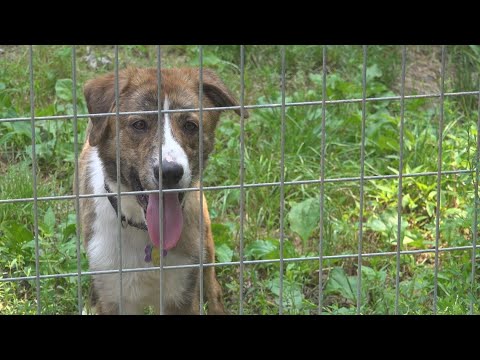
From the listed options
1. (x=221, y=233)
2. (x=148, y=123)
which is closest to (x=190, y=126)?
(x=148, y=123)

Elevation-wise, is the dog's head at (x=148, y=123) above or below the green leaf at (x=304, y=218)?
above

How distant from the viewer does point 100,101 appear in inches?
164

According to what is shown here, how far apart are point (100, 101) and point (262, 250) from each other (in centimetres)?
115

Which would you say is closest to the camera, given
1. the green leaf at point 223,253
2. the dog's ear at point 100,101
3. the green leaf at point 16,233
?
the dog's ear at point 100,101

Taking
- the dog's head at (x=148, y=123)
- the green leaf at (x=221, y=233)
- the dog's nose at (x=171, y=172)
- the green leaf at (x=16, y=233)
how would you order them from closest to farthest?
the dog's nose at (x=171, y=172), the dog's head at (x=148, y=123), the green leaf at (x=16, y=233), the green leaf at (x=221, y=233)

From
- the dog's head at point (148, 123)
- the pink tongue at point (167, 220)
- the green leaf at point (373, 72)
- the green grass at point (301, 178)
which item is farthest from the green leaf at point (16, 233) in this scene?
the green leaf at point (373, 72)

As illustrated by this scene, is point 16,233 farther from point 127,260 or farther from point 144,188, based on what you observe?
point 144,188

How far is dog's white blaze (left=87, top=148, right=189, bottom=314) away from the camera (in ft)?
13.9

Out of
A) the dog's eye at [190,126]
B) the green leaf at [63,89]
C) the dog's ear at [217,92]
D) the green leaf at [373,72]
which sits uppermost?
the green leaf at [373,72]

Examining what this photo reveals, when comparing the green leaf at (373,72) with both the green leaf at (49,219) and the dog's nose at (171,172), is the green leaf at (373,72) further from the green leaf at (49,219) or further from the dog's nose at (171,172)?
the dog's nose at (171,172)

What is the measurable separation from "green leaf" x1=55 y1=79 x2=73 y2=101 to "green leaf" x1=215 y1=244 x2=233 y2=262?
1.57 metres

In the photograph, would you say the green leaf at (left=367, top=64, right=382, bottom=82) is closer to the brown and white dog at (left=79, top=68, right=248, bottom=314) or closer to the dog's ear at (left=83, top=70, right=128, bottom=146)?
the brown and white dog at (left=79, top=68, right=248, bottom=314)

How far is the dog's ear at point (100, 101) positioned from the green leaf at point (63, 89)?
172 cm

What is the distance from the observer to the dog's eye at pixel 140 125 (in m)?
4.09
